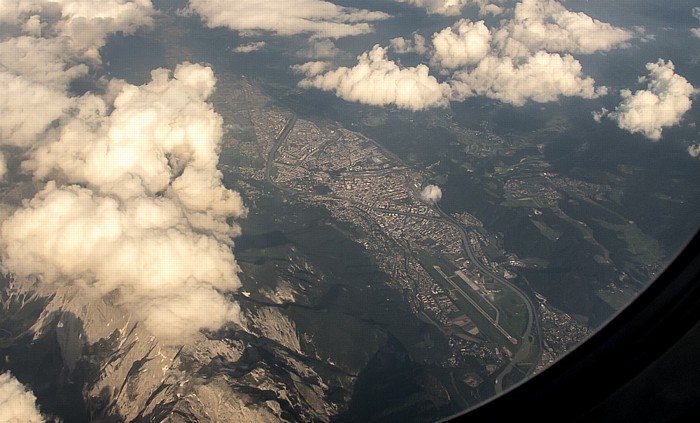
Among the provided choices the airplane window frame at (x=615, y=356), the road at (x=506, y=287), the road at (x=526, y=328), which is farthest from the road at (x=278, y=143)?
the airplane window frame at (x=615, y=356)

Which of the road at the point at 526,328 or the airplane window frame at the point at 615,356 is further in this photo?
the road at the point at 526,328

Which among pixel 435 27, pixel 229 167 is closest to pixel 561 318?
pixel 229 167

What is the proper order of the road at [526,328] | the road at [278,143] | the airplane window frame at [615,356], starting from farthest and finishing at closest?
the road at [278,143] → the road at [526,328] → the airplane window frame at [615,356]

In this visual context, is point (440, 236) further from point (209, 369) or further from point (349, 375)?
point (209, 369)

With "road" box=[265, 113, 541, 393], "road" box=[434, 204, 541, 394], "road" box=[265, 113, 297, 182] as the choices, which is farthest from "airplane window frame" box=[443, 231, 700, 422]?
"road" box=[265, 113, 297, 182]

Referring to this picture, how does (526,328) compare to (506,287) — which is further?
(506,287)

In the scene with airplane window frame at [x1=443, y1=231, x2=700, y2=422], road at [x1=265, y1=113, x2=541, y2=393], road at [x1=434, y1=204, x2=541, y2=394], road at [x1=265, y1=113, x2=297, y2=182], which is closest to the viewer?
airplane window frame at [x1=443, y1=231, x2=700, y2=422]

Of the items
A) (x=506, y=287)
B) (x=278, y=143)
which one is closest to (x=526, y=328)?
(x=506, y=287)

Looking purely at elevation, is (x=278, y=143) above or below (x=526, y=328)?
below

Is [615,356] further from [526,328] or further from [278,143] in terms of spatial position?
[278,143]

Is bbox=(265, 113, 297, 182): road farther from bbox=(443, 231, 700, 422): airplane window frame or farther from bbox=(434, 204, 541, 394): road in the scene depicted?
bbox=(443, 231, 700, 422): airplane window frame

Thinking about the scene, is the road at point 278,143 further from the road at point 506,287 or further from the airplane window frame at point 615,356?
the airplane window frame at point 615,356
